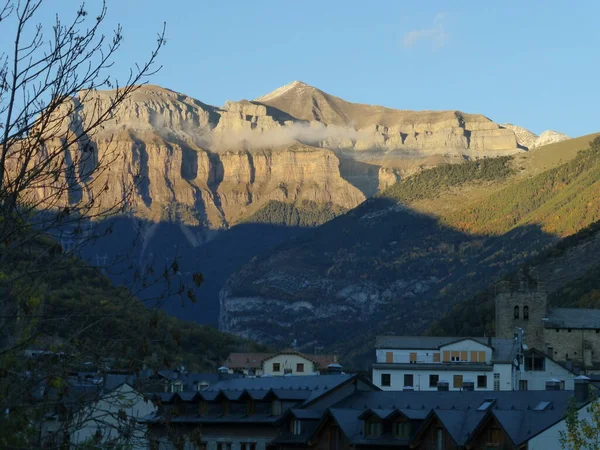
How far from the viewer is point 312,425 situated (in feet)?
224

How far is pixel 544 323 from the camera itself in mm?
154500

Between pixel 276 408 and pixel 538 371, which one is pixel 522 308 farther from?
pixel 276 408

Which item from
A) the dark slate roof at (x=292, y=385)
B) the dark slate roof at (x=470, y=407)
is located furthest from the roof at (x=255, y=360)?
the dark slate roof at (x=470, y=407)

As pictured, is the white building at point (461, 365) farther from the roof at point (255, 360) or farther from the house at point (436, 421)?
the house at point (436, 421)

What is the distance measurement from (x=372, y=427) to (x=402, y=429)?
158 centimetres

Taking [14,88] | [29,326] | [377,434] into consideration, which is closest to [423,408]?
[377,434]

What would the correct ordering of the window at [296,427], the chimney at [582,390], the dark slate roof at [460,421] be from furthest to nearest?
the window at [296,427], the chimney at [582,390], the dark slate roof at [460,421]

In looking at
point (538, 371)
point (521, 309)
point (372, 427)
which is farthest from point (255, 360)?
point (372, 427)

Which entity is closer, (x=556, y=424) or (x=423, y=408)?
(x=556, y=424)

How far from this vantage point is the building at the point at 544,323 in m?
152

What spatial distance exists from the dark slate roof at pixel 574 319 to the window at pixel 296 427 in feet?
293

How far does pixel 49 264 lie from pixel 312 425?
47.4 metres

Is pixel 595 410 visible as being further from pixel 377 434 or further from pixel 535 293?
pixel 535 293

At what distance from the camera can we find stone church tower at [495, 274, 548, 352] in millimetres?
154250
